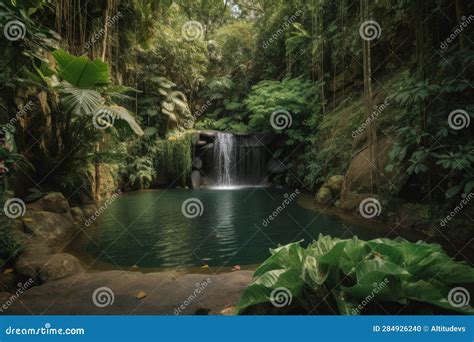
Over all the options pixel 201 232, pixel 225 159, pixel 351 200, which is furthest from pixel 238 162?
pixel 201 232

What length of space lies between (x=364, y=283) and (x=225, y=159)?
523 inches

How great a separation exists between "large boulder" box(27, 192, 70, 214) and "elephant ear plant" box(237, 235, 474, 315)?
17.9 ft

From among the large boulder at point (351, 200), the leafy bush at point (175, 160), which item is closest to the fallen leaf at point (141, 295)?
the large boulder at point (351, 200)

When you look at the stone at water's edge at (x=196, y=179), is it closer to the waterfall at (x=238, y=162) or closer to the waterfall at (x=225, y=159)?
the waterfall at (x=238, y=162)

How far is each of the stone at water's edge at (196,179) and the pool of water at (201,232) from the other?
4.60m

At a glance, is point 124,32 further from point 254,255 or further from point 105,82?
point 254,255

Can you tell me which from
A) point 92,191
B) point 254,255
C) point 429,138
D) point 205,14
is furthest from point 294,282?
point 205,14

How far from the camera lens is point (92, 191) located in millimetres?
8578

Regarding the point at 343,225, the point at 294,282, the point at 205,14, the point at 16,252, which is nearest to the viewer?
the point at 294,282

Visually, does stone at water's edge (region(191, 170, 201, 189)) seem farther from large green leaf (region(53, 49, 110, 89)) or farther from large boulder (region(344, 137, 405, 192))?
large green leaf (region(53, 49, 110, 89))

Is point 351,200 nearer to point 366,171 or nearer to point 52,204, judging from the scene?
point 366,171

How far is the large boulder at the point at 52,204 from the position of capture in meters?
6.28

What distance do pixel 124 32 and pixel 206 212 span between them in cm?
656

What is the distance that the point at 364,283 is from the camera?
1935mm
